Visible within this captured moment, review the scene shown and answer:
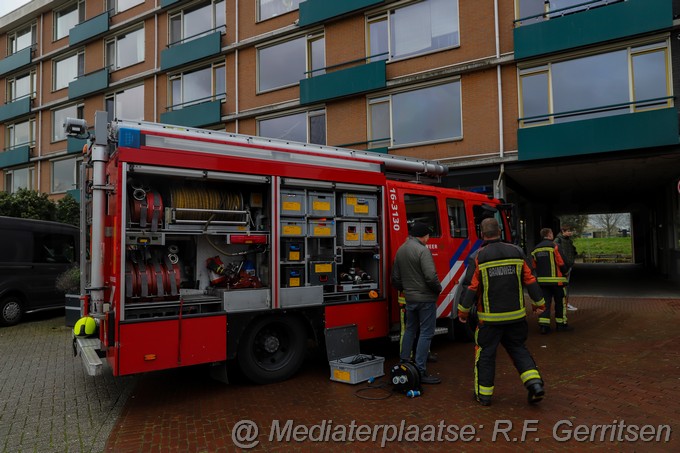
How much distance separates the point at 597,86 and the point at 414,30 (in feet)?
18.9

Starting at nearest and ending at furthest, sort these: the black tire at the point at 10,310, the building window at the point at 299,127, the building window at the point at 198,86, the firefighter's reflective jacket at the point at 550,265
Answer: the firefighter's reflective jacket at the point at 550,265 < the black tire at the point at 10,310 < the building window at the point at 299,127 < the building window at the point at 198,86

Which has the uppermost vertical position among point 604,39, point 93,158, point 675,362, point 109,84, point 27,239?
point 109,84

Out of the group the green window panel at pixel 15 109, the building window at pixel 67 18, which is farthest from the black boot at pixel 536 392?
the green window panel at pixel 15 109

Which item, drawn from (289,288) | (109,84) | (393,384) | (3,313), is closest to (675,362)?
(393,384)

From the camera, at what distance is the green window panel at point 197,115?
760 inches

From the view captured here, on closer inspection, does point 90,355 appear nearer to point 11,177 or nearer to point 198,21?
point 198,21

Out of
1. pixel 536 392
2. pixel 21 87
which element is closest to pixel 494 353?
pixel 536 392

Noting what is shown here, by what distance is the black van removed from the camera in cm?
1049

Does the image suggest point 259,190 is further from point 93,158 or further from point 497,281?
point 497,281

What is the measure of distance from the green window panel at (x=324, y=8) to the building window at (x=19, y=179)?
18.9m

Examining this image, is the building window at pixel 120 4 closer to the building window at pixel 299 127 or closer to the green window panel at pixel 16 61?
the green window panel at pixel 16 61

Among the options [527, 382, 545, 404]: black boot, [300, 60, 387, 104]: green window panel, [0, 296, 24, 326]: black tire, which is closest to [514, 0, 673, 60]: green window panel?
[300, 60, 387, 104]: green window panel

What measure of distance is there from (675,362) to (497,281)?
11.6ft

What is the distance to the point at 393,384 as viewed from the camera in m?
5.20
